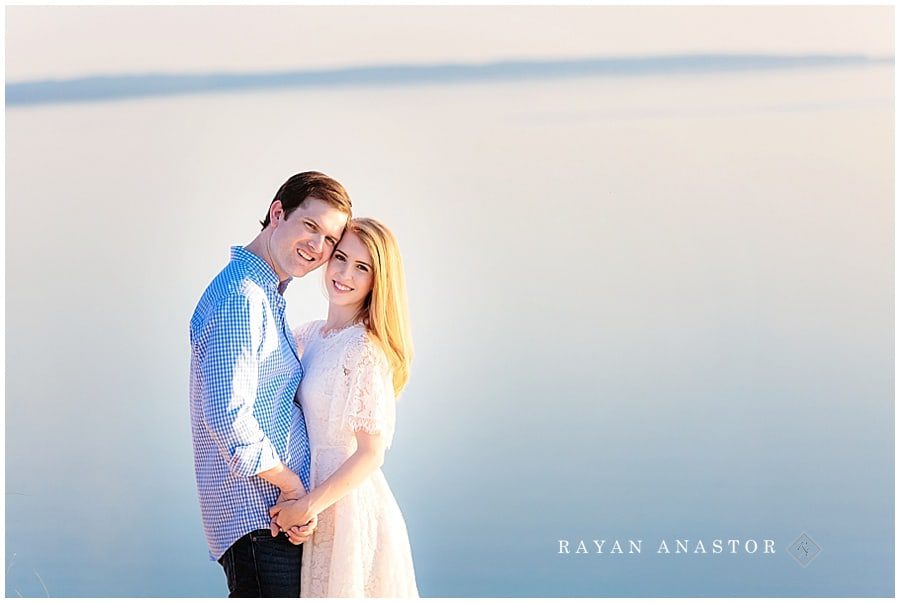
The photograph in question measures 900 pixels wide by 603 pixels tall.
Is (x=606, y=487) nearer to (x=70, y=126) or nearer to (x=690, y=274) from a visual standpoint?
(x=690, y=274)

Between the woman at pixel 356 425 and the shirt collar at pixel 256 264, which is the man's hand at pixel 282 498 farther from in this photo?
the shirt collar at pixel 256 264

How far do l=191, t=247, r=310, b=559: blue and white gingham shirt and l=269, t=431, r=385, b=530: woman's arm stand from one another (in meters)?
0.06

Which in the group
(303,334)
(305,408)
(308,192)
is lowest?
(305,408)

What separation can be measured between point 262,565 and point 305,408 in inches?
16.2

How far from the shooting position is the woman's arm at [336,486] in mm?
3107

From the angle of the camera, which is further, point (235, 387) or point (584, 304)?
point (584, 304)

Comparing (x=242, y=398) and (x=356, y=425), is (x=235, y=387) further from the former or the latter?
(x=356, y=425)

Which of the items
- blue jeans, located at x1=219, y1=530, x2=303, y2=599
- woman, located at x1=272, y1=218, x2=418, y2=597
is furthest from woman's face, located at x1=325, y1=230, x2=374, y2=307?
blue jeans, located at x1=219, y1=530, x2=303, y2=599

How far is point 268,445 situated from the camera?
10.1 ft

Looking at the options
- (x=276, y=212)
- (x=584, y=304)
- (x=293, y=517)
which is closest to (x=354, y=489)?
(x=293, y=517)

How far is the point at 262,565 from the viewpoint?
10.4 ft

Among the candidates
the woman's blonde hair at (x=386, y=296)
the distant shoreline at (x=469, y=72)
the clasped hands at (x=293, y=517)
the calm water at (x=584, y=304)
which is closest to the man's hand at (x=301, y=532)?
the clasped hands at (x=293, y=517)

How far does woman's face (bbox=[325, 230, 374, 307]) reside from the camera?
3248 millimetres

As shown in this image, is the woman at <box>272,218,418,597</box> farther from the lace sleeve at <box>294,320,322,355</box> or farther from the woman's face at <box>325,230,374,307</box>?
the lace sleeve at <box>294,320,322,355</box>
